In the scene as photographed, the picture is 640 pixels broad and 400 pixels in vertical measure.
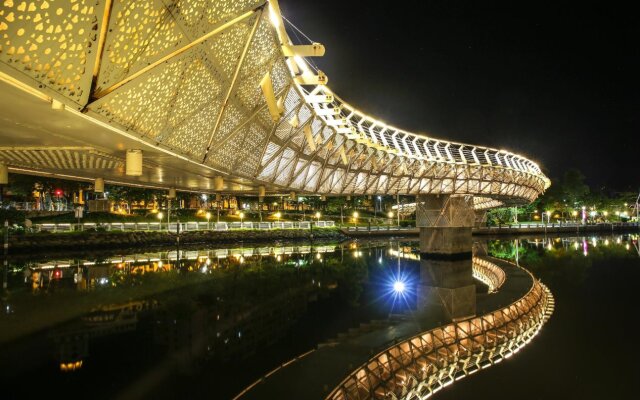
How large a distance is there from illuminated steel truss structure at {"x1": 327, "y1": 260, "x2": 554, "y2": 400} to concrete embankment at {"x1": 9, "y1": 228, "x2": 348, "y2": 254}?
1534 inches

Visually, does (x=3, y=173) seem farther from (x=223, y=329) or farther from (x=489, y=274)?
(x=489, y=274)

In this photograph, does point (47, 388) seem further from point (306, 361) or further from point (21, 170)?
point (21, 170)

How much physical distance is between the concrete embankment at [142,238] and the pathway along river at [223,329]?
12128mm

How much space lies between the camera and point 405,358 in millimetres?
12383

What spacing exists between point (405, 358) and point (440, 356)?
114 cm

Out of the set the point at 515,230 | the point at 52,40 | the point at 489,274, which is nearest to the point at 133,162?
the point at 52,40

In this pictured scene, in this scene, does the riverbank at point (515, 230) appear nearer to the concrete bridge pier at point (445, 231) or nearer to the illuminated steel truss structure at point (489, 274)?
the concrete bridge pier at point (445, 231)

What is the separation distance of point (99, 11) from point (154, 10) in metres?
1.04

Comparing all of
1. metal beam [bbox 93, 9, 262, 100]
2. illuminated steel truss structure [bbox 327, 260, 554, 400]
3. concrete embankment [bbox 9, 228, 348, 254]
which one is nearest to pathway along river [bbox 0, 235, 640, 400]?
illuminated steel truss structure [bbox 327, 260, 554, 400]

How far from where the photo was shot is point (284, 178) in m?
23.6

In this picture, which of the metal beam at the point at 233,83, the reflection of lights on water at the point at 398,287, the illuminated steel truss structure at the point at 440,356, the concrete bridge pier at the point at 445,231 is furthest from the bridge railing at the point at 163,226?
the illuminated steel truss structure at the point at 440,356

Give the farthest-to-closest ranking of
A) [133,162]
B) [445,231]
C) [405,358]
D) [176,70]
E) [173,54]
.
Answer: [445,231], [405,358], [133,162], [176,70], [173,54]

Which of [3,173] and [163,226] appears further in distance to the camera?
[163,226]

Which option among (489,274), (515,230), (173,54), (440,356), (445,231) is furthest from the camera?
(515,230)
